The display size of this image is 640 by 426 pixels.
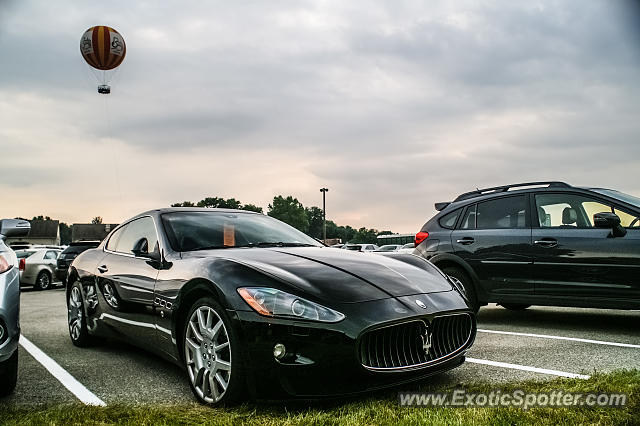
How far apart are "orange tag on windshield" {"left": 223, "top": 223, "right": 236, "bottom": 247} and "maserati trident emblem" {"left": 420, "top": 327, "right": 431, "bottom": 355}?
1754mm

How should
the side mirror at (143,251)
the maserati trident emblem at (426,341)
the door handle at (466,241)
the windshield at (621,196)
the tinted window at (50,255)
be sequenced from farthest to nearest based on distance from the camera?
the tinted window at (50,255), the door handle at (466,241), the windshield at (621,196), the side mirror at (143,251), the maserati trident emblem at (426,341)

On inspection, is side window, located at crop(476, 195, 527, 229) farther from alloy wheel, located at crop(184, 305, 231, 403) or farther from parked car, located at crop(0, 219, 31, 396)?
parked car, located at crop(0, 219, 31, 396)

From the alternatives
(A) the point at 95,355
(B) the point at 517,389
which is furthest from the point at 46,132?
(B) the point at 517,389

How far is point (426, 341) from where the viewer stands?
143 inches

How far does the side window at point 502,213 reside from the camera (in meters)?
7.10

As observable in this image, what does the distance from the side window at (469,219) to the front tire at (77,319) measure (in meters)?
4.57

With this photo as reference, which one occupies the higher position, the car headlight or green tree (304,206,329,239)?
green tree (304,206,329,239)

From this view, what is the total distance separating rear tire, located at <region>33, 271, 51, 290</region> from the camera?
18906 mm

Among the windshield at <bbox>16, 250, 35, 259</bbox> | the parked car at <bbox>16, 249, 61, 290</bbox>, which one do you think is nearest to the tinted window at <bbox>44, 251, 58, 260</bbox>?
the parked car at <bbox>16, 249, 61, 290</bbox>

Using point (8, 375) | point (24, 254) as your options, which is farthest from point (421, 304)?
point (24, 254)

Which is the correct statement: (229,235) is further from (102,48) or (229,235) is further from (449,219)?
(102,48)

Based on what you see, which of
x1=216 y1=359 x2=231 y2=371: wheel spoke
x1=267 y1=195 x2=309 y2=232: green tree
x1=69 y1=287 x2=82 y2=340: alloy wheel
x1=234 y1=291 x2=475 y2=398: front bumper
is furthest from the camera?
x1=267 y1=195 x2=309 y2=232: green tree

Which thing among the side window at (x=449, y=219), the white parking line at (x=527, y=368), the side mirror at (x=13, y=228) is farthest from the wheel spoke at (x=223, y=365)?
the side window at (x=449, y=219)

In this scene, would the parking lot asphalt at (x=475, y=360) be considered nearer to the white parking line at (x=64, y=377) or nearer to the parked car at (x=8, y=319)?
the white parking line at (x=64, y=377)
